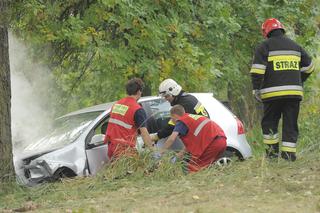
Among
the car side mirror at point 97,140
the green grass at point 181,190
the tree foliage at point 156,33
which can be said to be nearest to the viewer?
the green grass at point 181,190

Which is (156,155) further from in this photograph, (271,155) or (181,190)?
(271,155)

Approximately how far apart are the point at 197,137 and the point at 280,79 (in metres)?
1.26

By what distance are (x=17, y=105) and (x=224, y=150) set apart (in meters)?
8.93

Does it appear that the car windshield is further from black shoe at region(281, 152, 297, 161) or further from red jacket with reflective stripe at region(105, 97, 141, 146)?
black shoe at region(281, 152, 297, 161)

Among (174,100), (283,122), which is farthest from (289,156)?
(174,100)

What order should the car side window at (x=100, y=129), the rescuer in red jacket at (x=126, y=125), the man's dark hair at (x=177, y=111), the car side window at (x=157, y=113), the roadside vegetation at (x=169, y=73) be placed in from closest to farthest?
1. the roadside vegetation at (x=169, y=73)
2. the rescuer in red jacket at (x=126, y=125)
3. the man's dark hair at (x=177, y=111)
4. the car side window at (x=100, y=129)
5. the car side window at (x=157, y=113)

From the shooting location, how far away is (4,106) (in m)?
7.69

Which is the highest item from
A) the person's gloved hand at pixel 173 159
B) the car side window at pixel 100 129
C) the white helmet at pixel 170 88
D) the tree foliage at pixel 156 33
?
the tree foliage at pixel 156 33

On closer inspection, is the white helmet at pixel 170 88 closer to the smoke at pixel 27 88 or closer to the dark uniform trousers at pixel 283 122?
the dark uniform trousers at pixel 283 122

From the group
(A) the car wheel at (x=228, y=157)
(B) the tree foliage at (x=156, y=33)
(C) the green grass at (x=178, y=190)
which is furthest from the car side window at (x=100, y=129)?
(B) the tree foliage at (x=156, y=33)

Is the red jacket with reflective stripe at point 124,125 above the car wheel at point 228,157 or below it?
above

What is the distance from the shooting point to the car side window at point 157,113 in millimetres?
8984

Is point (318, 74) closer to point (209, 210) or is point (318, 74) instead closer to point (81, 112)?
point (81, 112)

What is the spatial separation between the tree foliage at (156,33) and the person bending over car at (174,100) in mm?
2377
